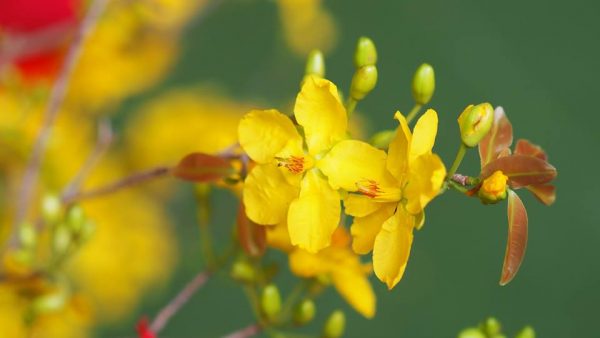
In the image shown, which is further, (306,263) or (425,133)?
(306,263)

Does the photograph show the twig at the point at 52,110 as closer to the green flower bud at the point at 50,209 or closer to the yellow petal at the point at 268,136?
the green flower bud at the point at 50,209

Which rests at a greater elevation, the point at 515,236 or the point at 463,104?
the point at 515,236

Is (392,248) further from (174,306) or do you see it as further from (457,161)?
(174,306)

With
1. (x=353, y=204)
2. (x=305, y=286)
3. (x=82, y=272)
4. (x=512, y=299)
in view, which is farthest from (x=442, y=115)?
(x=353, y=204)

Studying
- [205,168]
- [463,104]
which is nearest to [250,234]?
[205,168]

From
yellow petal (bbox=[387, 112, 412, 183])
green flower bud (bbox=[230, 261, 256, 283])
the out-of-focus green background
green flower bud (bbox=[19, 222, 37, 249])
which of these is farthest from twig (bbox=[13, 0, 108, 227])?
the out-of-focus green background

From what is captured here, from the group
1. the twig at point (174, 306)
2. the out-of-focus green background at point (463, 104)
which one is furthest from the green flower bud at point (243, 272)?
the out-of-focus green background at point (463, 104)

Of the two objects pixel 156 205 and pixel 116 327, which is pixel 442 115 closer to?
pixel 156 205
